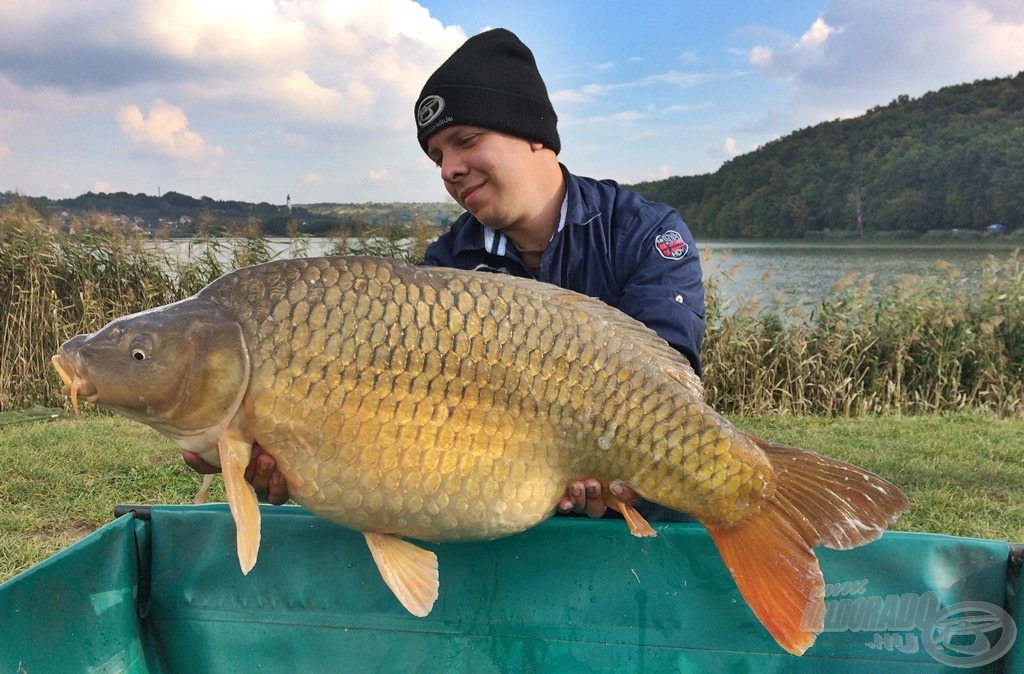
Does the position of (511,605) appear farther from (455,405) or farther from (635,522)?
(455,405)

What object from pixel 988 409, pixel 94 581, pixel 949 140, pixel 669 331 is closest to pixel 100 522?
pixel 94 581

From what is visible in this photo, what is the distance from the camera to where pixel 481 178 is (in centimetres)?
153

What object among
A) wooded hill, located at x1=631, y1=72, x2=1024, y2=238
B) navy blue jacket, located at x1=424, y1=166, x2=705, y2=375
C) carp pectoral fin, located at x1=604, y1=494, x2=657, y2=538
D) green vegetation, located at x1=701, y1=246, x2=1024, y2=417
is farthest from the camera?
wooded hill, located at x1=631, y1=72, x2=1024, y2=238

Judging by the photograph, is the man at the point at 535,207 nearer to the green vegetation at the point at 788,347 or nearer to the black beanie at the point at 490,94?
the black beanie at the point at 490,94

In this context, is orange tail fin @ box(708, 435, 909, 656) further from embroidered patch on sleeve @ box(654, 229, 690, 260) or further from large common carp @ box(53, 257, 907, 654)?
embroidered patch on sleeve @ box(654, 229, 690, 260)

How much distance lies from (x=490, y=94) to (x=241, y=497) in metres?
0.98

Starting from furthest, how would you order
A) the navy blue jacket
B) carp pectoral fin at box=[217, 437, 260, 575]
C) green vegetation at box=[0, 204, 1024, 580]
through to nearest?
green vegetation at box=[0, 204, 1024, 580], the navy blue jacket, carp pectoral fin at box=[217, 437, 260, 575]

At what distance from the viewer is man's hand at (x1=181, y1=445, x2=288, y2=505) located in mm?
1030

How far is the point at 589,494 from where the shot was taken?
1141 millimetres

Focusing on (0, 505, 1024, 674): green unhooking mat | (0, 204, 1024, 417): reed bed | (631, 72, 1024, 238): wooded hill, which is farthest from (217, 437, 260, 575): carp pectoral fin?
(631, 72, 1024, 238): wooded hill

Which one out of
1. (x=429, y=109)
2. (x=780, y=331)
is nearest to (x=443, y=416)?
(x=429, y=109)

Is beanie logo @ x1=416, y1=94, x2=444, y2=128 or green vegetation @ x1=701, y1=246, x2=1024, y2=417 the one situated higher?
beanie logo @ x1=416, y1=94, x2=444, y2=128

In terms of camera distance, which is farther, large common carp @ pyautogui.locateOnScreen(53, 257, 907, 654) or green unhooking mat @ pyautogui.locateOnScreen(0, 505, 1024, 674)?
green unhooking mat @ pyautogui.locateOnScreen(0, 505, 1024, 674)

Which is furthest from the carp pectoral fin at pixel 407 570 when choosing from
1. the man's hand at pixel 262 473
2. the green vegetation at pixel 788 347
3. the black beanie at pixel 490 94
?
the green vegetation at pixel 788 347
